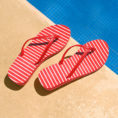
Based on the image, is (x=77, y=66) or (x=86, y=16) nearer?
(x=77, y=66)

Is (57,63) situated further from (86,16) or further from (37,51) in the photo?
(86,16)

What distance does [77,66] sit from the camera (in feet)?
5.18

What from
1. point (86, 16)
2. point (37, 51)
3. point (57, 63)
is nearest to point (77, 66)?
point (57, 63)

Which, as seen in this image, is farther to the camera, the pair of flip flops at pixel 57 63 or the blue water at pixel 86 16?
the blue water at pixel 86 16

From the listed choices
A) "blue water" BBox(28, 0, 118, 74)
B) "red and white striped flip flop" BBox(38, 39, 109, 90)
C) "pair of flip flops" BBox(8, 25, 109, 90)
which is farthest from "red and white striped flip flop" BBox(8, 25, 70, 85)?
"blue water" BBox(28, 0, 118, 74)

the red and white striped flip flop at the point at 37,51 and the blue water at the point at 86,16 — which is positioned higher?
the blue water at the point at 86,16

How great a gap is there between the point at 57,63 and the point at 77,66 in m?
0.19

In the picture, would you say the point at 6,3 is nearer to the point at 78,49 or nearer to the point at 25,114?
the point at 78,49

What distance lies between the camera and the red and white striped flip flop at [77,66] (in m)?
1.54

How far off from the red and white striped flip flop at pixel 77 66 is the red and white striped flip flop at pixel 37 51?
11cm

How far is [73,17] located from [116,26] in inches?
17.5

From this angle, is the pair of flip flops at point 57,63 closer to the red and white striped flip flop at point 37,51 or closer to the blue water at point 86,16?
the red and white striped flip flop at point 37,51

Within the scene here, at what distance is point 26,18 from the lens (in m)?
1.89

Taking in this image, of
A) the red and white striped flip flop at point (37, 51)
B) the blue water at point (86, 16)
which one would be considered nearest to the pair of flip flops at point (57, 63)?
the red and white striped flip flop at point (37, 51)
